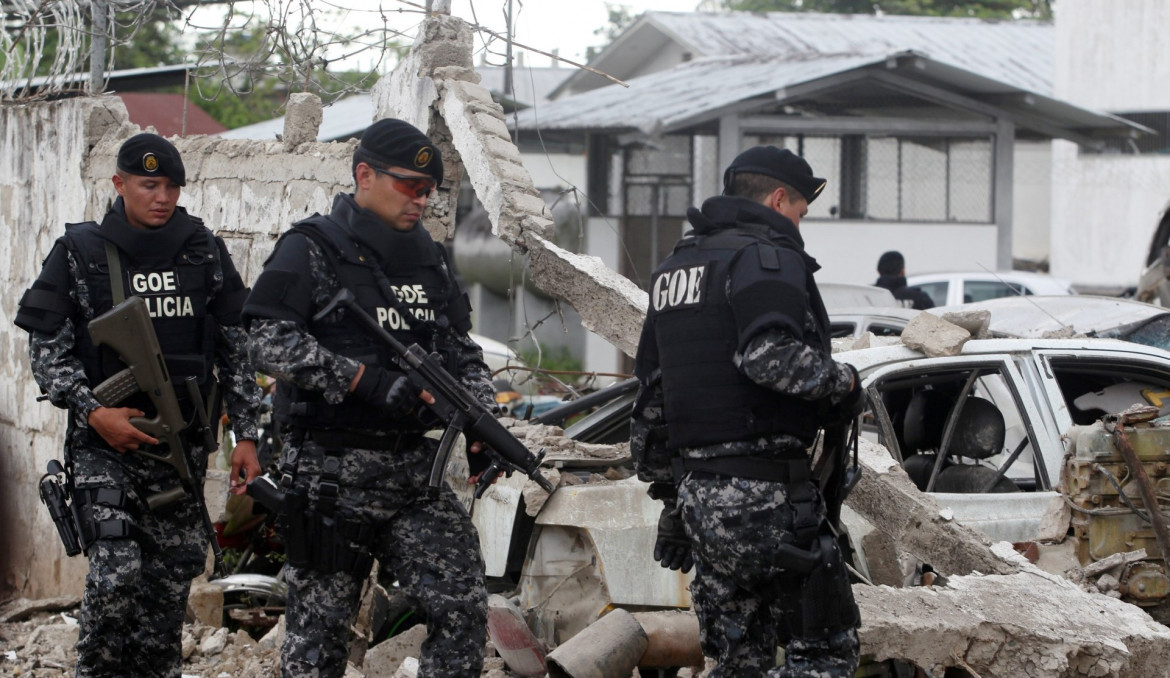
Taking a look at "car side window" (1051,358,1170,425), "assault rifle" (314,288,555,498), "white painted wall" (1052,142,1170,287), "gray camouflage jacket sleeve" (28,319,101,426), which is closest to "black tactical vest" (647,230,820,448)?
"assault rifle" (314,288,555,498)

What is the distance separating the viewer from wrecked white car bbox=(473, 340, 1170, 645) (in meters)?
4.62

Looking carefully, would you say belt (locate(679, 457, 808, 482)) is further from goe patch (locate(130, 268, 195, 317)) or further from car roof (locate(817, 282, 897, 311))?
car roof (locate(817, 282, 897, 311))

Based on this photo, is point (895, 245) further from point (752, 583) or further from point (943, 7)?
point (943, 7)

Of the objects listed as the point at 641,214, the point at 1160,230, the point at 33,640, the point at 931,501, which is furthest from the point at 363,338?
the point at 641,214

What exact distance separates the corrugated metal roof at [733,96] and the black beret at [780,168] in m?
9.89

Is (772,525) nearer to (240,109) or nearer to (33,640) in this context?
(33,640)

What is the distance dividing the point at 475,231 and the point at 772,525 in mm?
14971

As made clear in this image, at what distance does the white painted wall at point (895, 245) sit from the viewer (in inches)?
646

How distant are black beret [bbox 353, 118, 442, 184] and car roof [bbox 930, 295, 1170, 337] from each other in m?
4.16

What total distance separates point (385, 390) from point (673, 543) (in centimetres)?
92

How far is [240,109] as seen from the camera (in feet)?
71.6

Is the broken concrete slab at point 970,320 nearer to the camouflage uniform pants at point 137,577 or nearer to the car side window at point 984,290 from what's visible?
the camouflage uniform pants at point 137,577

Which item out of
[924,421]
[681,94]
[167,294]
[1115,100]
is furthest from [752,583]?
[1115,100]

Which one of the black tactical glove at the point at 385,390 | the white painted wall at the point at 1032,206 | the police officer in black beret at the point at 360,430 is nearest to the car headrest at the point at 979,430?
the police officer in black beret at the point at 360,430
